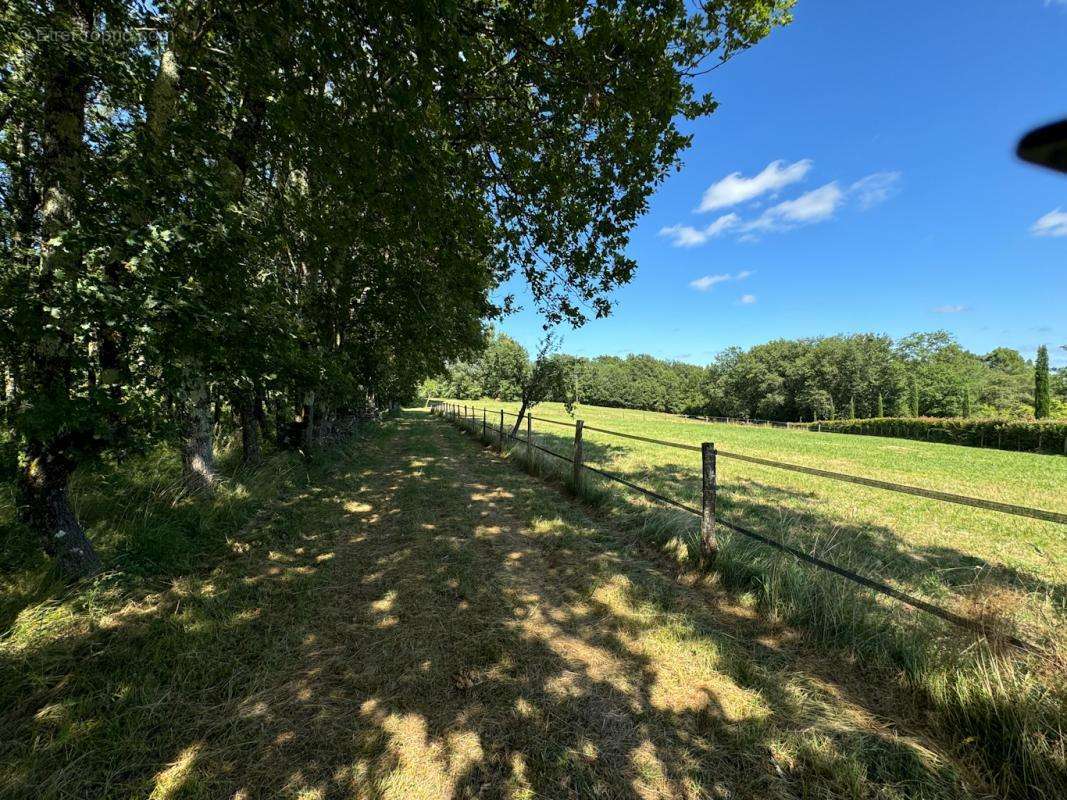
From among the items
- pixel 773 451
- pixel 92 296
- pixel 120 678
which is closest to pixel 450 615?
pixel 120 678

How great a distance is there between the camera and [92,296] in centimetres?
307

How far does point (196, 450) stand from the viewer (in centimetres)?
589

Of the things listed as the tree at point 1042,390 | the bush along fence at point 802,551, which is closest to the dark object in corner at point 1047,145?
the bush along fence at point 802,551

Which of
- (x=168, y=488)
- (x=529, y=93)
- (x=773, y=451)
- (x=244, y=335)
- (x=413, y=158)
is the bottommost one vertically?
(x=773, y=451)

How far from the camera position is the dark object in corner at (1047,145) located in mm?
1398

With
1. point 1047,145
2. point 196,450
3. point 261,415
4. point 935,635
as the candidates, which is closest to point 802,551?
point 935,635

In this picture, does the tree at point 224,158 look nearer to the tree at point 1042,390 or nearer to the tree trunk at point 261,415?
the tree trunk at point 261,415

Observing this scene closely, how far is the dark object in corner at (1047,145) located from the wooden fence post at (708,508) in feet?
10.7

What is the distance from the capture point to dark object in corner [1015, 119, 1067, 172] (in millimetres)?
1398

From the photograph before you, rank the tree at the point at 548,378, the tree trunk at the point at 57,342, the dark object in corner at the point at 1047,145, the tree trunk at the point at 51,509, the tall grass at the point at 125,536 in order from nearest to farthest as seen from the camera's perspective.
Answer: the dark object in corner at the point at 1047,145 < the tall grass at the point at 125,536 < the tree trunk at the point at 57,342 < the tree trunk at the point at 51,509 < the tree at the point at 548,378

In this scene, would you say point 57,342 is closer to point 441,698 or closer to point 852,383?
point 441,698

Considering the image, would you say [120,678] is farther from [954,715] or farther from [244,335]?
[954,715]

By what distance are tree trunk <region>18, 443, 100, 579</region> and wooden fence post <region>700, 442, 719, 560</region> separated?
6.20 metres

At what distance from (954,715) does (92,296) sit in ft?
22.1
